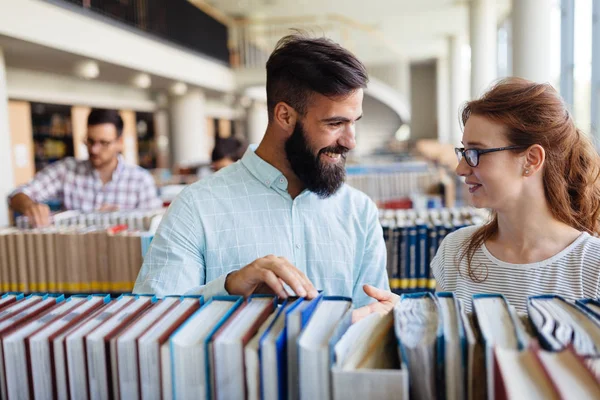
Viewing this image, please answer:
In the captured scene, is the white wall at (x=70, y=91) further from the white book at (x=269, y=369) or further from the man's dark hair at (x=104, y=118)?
the white book at (x=269, y=369)

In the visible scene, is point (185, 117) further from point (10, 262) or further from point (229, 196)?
point (229, 196)

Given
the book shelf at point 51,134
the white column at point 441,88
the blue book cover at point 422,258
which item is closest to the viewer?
the blue book cover at point 422,258

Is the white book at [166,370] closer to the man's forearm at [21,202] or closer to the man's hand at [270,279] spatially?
the man's hand at [270,279]

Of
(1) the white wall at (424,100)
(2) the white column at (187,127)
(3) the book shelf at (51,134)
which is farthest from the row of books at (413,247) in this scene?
(1) the white wall at (424,100)

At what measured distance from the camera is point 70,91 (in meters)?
9.75

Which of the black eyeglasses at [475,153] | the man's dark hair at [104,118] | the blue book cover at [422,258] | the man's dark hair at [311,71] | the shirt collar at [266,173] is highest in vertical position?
the man's dark hair at [104,118]

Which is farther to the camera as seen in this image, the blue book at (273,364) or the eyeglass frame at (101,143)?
the eyeglass frame at (101,143)

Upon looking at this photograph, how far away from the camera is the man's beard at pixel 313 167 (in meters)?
1.54

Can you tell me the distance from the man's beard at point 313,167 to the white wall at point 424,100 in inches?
1009

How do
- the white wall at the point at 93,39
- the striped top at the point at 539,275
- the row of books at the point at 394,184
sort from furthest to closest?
the row of books at the point at 394,184, the white wall at the point at 93,39, the striped top at the point at 539,275

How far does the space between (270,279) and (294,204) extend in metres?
0.58

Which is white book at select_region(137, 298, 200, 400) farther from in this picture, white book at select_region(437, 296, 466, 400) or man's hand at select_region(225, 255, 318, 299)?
white book at select_region(437, 296, 466, 400)

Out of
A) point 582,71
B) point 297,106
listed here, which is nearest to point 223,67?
point 582,71

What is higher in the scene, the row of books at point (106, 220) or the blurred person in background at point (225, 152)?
the blurred person in background at point (225, 152)
